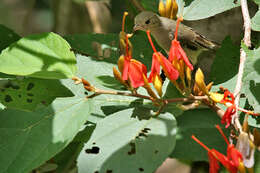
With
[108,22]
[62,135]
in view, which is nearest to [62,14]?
[108,22]

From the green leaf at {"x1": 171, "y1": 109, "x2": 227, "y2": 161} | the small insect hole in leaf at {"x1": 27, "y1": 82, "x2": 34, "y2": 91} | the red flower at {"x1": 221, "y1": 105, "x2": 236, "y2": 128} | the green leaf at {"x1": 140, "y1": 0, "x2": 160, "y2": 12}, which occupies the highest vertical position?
the green leaf at {"x1": 140, "y1": 0, "x2": 160, "y2": 12}

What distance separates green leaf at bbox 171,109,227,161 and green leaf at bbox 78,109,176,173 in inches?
4.9

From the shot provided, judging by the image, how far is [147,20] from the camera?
1.04 metres

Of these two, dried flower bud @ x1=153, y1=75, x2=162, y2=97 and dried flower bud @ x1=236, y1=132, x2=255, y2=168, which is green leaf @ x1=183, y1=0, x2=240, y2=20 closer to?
dried flower bud @ x1=153, y1=75, x2=162, y2=97

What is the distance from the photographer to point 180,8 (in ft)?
3.41

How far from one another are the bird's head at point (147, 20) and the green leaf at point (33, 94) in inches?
10.0

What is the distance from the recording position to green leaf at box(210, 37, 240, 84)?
3.12 feet

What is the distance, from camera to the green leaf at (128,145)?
2.36 ft

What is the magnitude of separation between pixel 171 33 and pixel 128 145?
42 centimetres

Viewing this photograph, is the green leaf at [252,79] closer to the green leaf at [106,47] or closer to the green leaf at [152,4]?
the green leaf at [106,47]

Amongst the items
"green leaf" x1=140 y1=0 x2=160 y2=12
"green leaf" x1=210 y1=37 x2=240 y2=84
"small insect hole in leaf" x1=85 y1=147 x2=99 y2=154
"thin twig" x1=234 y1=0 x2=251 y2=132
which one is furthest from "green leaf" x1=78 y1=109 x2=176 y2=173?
"green leaf" x1=140 y1=0 x2=160 y2=12

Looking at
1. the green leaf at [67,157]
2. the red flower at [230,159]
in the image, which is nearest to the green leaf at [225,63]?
the red flower at [230,159]

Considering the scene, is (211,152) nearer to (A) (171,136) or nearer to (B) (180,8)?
(A) (171,136)

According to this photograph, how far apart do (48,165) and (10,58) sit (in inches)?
14.7
